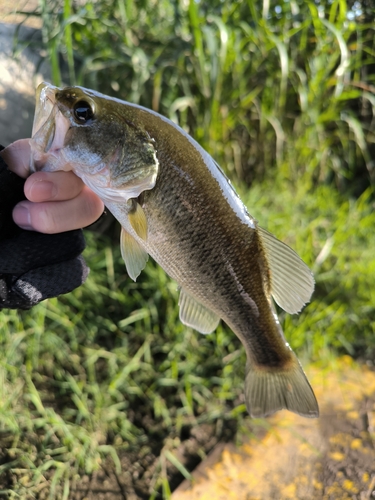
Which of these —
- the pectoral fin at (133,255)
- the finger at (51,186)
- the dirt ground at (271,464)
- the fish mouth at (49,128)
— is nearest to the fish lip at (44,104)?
the fish mouth at (49,128)

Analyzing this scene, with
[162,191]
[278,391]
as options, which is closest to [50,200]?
[162,191]

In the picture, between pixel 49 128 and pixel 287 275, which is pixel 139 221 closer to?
pixel 49 128

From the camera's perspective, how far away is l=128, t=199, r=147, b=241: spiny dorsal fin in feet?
3.64

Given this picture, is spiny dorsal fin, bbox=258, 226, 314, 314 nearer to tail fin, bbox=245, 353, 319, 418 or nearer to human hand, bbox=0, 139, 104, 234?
tail fin, bbox=245, 353, 319, 418

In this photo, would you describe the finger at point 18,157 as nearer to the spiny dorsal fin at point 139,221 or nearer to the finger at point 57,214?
the finger at point 57,214

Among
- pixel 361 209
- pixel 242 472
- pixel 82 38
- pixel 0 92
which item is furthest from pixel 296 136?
pixel 242 472

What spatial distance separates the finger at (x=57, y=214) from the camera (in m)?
1.21

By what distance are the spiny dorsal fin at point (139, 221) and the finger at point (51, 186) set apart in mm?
213

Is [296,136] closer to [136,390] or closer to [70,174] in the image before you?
[136,390]

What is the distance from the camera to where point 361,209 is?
336 centimetres

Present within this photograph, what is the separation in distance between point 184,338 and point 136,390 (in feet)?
1.18

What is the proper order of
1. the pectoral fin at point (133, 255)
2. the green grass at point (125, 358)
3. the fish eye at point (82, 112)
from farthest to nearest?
the green grass at point (125, 358), the pectoral fin at point (133, 255), the fish eye at point (82, 112)

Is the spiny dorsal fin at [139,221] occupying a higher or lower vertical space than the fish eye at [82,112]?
lower

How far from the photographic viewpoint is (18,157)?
126 cm
